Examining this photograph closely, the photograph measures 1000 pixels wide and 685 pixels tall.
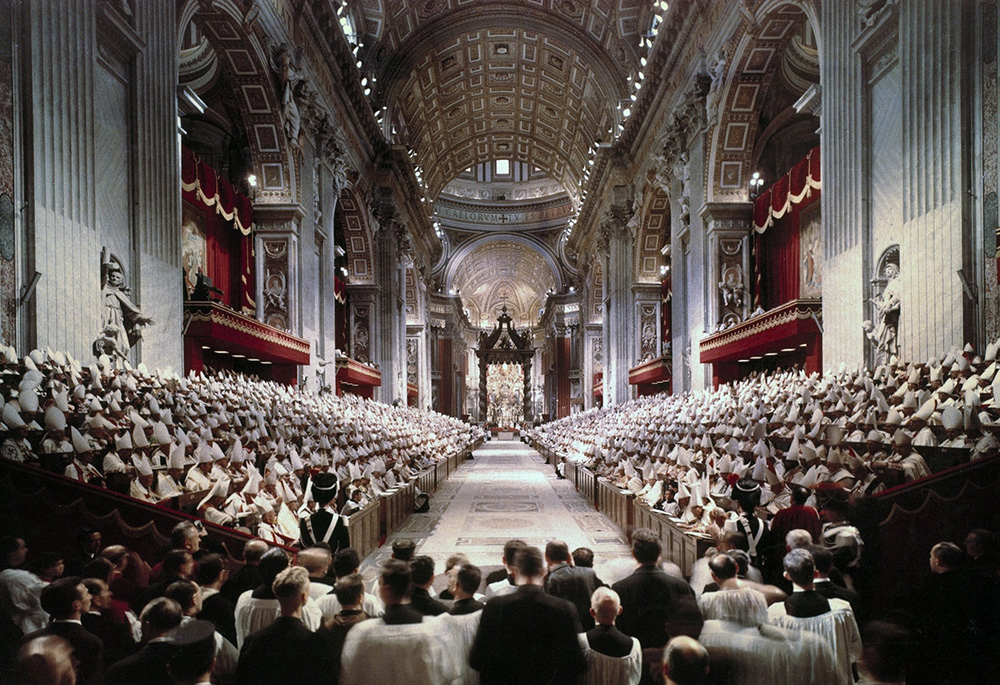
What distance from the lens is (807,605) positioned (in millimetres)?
3086

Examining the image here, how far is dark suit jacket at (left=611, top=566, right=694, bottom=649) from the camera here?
3262 millimetres

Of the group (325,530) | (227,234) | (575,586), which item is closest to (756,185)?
(227,234)

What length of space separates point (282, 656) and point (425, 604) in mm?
662

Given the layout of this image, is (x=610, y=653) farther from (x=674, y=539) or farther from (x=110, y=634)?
(x=674, y=539)

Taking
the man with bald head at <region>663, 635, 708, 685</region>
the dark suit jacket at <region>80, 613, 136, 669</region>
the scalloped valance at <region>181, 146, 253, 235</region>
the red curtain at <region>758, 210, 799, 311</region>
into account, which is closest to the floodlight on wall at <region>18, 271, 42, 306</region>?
the dark suit jacket at <region>80, 613, 136, 669</region>

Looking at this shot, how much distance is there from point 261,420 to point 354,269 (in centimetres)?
1546

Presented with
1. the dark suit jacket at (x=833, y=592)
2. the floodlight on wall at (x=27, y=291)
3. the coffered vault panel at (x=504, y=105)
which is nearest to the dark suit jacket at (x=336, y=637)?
the dark suit jacket at (x=833, y=592)

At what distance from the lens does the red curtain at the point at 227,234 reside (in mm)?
13828

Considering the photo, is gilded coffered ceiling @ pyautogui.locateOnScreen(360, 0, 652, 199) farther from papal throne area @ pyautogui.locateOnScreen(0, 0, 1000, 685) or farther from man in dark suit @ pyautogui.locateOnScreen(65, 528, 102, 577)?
man in dark suit @ pyautogui.locateOnScreen(65, 528, 102, 577)

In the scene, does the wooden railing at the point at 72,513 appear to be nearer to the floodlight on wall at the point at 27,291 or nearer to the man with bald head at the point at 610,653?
the floodlight on wall at the point at 27,291

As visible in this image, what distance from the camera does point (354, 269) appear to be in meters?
23.5

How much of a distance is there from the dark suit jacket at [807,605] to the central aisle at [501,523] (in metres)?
1.41

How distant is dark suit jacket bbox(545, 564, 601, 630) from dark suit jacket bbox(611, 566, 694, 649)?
0.19 m

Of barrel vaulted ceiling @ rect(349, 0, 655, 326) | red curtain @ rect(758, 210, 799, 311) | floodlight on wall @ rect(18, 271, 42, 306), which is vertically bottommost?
floodlight on wall @ rect(18, 271, 42, 306)
